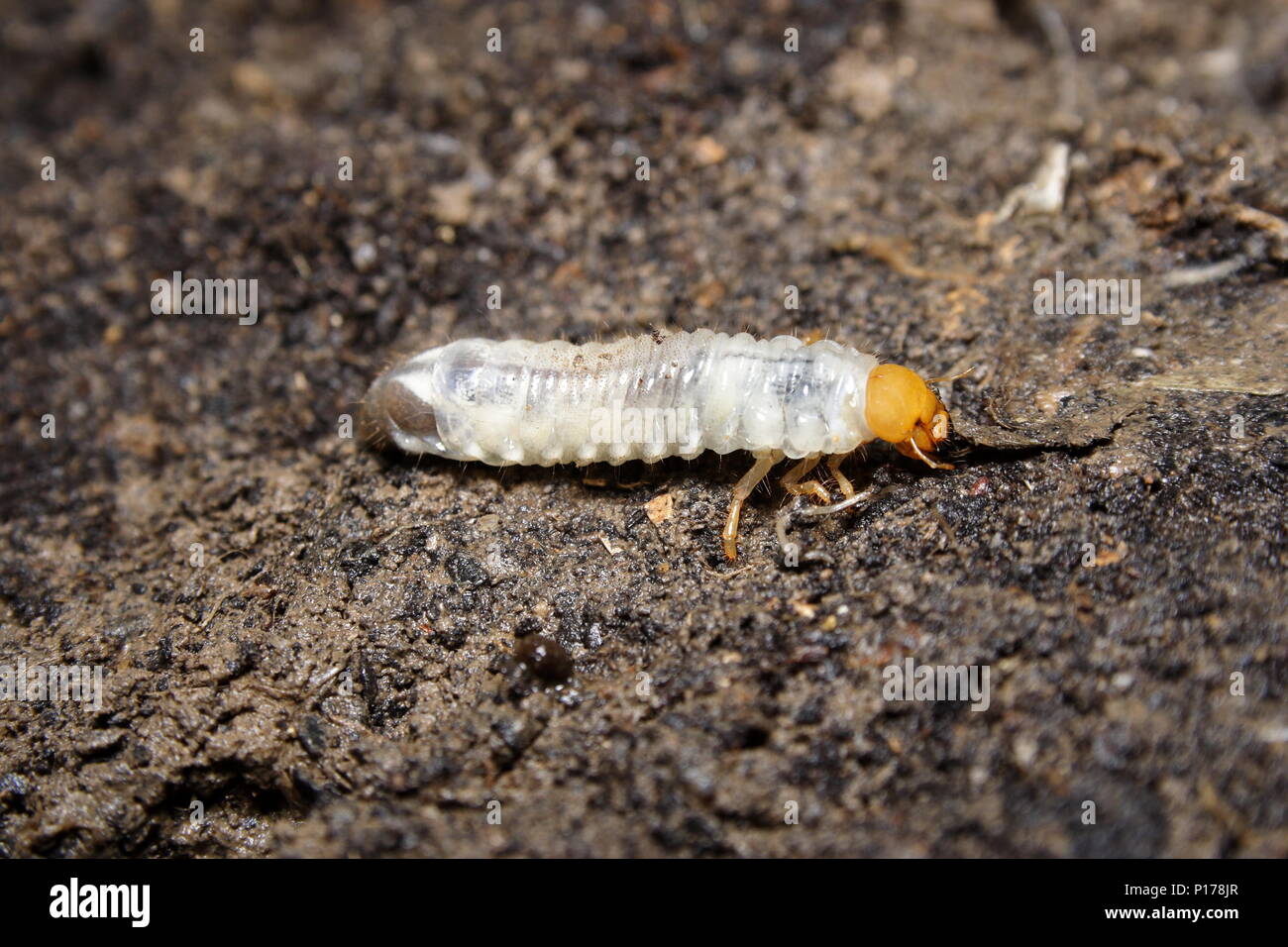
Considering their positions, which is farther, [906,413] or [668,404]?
[668,404]

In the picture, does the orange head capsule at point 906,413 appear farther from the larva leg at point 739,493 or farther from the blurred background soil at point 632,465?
the larva leg at point 739,493

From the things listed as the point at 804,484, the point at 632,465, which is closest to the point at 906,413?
the point at 804,484

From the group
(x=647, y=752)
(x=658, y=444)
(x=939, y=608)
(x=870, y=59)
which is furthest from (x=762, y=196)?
(x=647, y=752)

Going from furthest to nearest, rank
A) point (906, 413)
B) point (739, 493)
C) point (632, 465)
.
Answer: point (632, 465) < point (739, 493) < point (906, 413)

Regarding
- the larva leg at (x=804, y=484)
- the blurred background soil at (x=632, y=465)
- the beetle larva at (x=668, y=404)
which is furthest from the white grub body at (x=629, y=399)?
the blurred background soil at (x=632, y=465)

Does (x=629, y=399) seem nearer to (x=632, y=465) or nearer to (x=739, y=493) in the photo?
(x=632, y=465)
